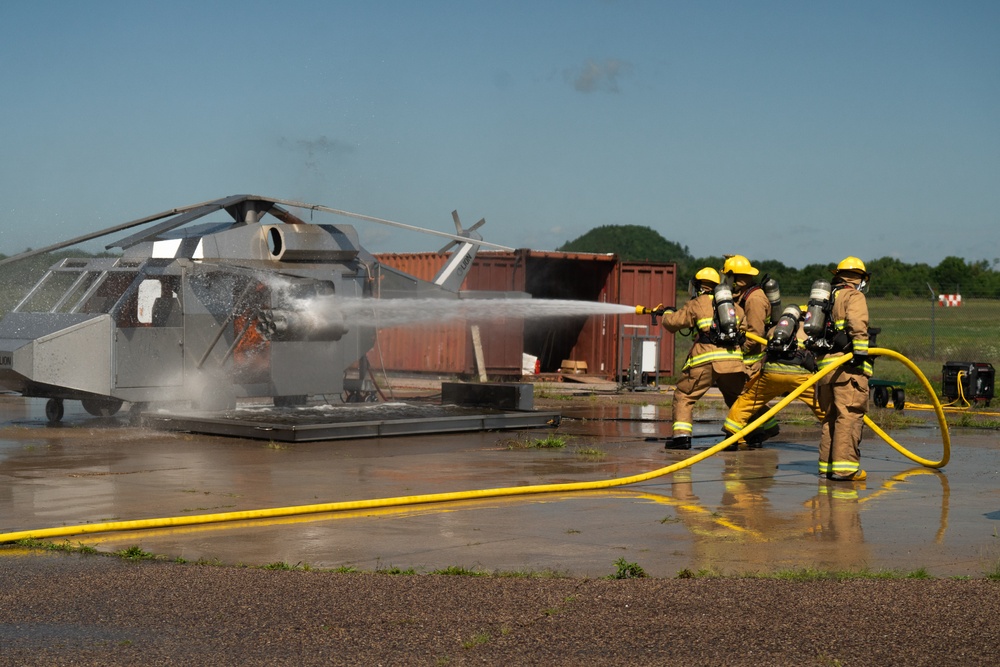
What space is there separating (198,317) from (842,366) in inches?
319

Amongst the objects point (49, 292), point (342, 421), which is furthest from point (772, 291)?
point (49, 292)

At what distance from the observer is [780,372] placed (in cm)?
1205

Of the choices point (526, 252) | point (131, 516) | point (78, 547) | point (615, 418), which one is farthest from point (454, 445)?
point (526, 252)

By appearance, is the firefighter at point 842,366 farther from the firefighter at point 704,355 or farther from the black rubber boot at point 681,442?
the black rubber boot at point 681,442

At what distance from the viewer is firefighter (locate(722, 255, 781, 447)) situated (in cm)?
1284

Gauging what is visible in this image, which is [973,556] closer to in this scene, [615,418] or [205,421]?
[205,421]

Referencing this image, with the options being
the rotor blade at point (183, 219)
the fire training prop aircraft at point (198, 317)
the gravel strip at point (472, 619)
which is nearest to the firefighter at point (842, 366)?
the gravel strip at point (472, 619)

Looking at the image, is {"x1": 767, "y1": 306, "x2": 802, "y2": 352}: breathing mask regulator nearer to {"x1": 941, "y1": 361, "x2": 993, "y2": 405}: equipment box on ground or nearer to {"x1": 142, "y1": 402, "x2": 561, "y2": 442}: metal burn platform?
{"x1": 142, "y1": 402, "x2": 561, "y2": 442}: metal burn platform

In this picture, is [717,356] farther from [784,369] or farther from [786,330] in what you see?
[786,330]

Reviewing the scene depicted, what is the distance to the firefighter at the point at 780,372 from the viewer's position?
11.6 m

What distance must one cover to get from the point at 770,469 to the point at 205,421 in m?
6.34

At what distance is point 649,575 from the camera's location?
6184 mm

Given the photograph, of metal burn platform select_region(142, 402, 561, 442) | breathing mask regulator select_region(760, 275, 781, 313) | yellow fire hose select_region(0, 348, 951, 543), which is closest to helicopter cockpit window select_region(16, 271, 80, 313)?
metal burn platform select_region(142, 402, 561, 442)

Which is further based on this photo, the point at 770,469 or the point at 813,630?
the point at 770,469
